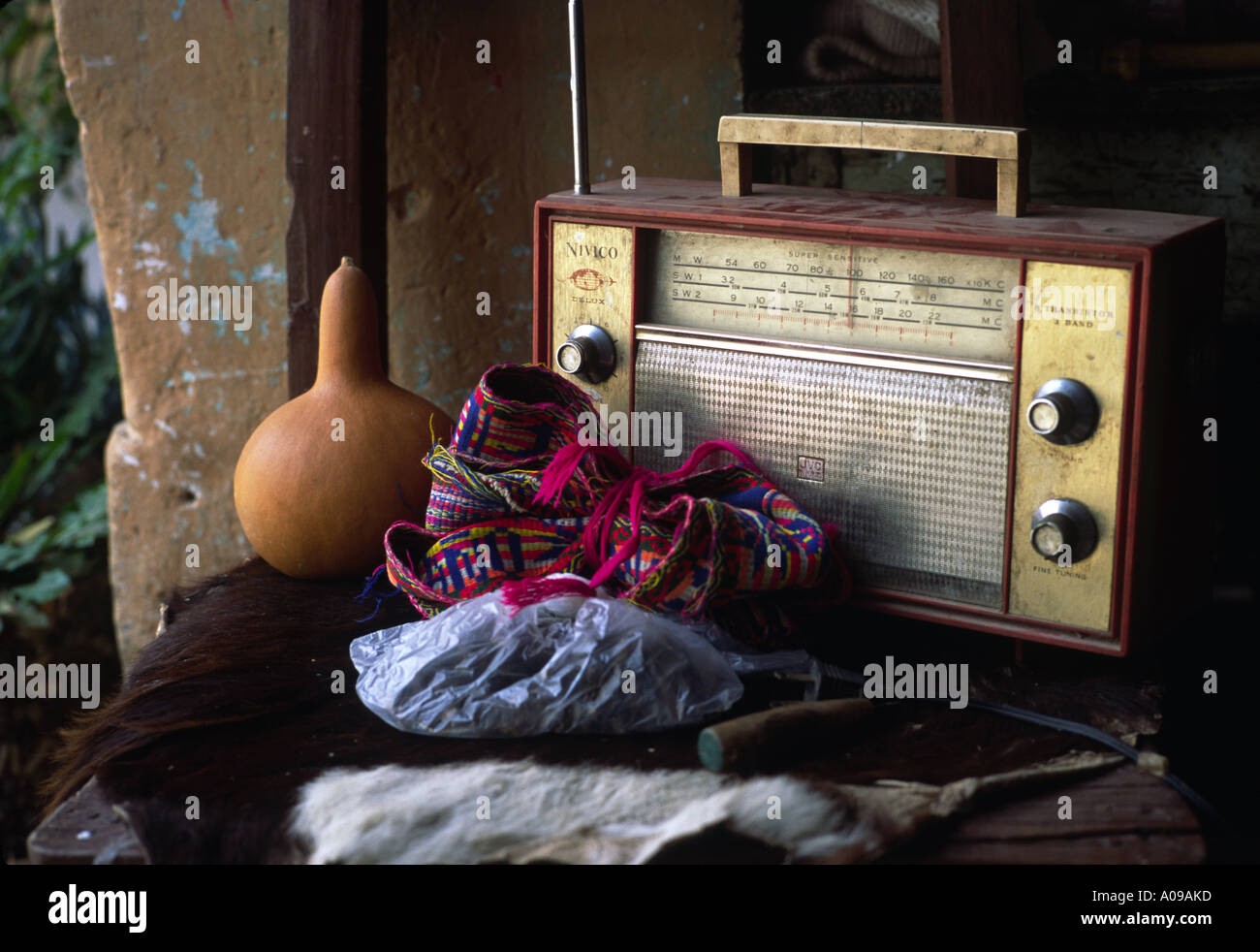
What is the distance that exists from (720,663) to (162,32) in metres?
1.46

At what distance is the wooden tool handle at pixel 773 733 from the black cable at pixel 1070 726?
0.37 feet

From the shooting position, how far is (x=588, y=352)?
60.6 inches

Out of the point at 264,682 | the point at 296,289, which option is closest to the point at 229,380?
the point at 296,289

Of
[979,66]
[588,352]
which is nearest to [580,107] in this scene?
[588,352]

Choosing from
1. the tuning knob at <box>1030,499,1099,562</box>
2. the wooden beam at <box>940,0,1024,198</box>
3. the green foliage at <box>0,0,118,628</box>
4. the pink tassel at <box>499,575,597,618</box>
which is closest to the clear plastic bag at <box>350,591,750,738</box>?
the pink tassel at <box>499,575,597,618</box>

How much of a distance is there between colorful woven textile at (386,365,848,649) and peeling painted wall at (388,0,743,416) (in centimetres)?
68

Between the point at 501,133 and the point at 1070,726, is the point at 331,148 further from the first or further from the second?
the point at 1070,726

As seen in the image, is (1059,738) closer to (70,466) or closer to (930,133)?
(930,133)

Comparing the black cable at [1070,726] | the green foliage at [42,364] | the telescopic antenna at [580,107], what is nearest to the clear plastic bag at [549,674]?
the black cable at [1070,726]

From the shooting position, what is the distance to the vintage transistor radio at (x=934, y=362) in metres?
1.28

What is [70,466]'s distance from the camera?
3.38m

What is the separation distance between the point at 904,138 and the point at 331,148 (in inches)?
35.6

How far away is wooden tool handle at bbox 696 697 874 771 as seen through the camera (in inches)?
45.9

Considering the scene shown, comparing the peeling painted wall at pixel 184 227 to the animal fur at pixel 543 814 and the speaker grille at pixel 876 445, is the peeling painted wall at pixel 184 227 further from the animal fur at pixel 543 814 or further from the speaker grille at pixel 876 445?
the animal fur at pixel 543 814
